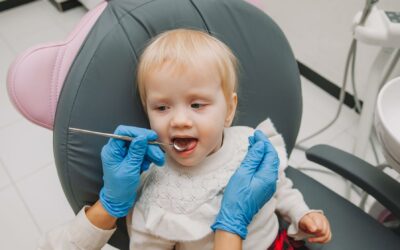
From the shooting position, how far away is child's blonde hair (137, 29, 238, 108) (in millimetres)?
741

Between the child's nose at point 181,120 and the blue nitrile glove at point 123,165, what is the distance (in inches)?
2.2

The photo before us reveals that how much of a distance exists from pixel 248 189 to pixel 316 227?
0.67 feet

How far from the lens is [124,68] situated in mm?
776

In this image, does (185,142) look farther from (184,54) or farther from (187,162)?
(184,54)

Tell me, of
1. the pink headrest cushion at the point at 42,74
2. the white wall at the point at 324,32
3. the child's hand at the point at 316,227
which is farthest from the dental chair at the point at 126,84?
the white wall at the point at 324,32

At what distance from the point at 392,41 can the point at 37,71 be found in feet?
3.27

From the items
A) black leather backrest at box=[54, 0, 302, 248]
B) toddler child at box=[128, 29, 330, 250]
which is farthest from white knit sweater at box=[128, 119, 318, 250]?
black leather backrest at box=[54, 0, 302, 248]

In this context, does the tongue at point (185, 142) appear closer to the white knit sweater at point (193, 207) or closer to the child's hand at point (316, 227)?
the white knit sweater at point (193, 207)

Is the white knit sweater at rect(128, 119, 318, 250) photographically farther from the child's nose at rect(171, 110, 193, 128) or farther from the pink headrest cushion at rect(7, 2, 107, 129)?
the pink headrest cushion at rect(7, 2, 107, 129)

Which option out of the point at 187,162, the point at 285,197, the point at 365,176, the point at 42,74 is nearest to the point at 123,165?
the point at 187,162

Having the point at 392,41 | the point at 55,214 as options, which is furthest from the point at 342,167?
the point at 55,214

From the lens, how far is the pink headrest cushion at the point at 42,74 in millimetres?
740

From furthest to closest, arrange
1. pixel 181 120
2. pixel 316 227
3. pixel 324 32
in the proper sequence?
pixel 324 32
pixel 316 227
pixel 181 120

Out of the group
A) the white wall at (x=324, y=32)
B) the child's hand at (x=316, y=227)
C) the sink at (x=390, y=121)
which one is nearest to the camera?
the sink at (x=390, y=121)
